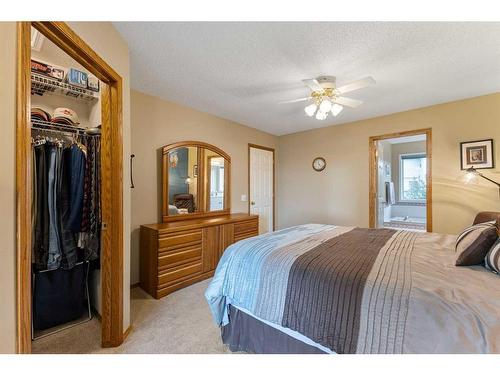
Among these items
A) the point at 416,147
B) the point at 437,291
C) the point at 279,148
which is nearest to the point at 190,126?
the point at 279,148

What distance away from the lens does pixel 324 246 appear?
169 centimetres

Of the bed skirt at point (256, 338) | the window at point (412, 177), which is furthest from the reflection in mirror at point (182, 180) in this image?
the window at point (412, 177)

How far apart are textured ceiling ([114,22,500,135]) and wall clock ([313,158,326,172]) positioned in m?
1.42

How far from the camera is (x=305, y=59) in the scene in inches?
77.0

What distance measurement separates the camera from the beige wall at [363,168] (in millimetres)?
2768

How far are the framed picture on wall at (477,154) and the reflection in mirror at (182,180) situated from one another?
3.68 m

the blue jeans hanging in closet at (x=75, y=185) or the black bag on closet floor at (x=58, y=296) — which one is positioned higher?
the blue jeans hanging in closet at (x=75, y=185)

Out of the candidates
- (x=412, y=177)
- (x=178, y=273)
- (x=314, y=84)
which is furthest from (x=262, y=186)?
(x=412, y=177)

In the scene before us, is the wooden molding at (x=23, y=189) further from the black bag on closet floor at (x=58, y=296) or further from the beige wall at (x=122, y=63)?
the black bag on closet floor at (x=58, y=296)

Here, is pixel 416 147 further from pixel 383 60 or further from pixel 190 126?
pixel 190 126

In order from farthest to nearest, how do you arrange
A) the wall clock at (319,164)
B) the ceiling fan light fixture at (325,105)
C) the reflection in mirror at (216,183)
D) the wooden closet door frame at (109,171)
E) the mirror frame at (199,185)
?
the wall clock at (319,164) < the reflection in mirror at (216,183) < the mirror frame at (199,185) < the ceiling fan light fixture at (325,105) < the wooden closet door frame at (109,171)

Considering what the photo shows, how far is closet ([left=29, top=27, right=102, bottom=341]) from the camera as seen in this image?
5.61 feet

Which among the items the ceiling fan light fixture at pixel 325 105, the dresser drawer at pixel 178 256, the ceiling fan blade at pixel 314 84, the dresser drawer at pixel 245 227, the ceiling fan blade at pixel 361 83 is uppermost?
the ceiling fan blade at pixel 314 84

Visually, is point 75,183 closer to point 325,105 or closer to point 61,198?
point 61,198
